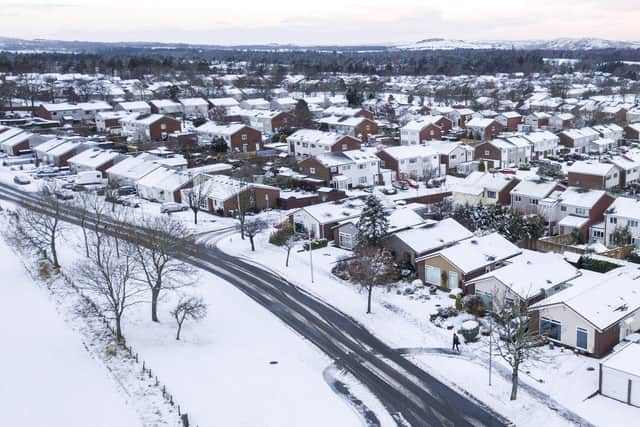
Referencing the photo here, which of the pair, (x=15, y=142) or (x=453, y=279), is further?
(x=15, y=142)

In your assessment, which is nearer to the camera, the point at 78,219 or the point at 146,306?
the point at 146,306

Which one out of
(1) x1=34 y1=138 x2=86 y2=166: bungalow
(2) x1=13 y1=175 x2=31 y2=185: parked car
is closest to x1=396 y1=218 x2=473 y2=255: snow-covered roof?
(2) x1=13 y1=175 x2=31 y2=185: parked car

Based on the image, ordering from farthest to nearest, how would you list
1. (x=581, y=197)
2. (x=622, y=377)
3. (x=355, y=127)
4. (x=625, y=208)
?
(x=355, y=127), (x=581, y=197), (x=625, y=208), (x=622, y=377)

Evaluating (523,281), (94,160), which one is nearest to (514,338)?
(523,281)

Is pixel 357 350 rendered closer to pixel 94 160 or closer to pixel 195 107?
pixel 94 160

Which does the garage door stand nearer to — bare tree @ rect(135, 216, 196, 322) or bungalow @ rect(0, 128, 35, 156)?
bare tree @ rect(135, 216, 196, 322)

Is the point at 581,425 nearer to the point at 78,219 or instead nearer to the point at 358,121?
the point at 78,219

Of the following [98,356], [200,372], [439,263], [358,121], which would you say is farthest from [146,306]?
[358,121]
